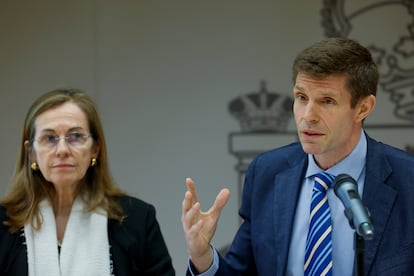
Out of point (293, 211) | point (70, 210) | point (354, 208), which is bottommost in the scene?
point (70, 210)

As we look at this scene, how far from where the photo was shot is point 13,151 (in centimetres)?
480

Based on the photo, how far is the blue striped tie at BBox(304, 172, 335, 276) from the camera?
2262 mm

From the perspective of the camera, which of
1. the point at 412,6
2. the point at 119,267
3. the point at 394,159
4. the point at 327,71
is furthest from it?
the point at 412,6

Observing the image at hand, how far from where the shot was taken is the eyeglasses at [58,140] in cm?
275

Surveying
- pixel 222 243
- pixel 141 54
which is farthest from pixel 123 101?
pixel 222 243

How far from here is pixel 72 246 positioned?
108 inches

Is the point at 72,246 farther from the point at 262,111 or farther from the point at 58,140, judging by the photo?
the point at 262,111

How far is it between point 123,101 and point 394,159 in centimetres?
265

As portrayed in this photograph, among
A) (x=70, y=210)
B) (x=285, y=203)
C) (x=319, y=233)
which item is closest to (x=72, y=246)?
(x=70, y=210)

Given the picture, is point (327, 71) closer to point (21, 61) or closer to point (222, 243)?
point (222, 243)

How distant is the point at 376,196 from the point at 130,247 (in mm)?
949

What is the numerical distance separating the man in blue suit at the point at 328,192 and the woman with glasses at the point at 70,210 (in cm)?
48

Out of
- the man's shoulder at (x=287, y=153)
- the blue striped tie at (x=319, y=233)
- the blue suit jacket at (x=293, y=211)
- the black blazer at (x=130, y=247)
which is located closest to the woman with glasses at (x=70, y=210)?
the black blazer at (x=130, y=247)

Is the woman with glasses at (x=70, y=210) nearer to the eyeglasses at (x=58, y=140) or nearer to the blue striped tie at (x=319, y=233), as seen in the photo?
the eyeglasses at (x=58, y=140)
